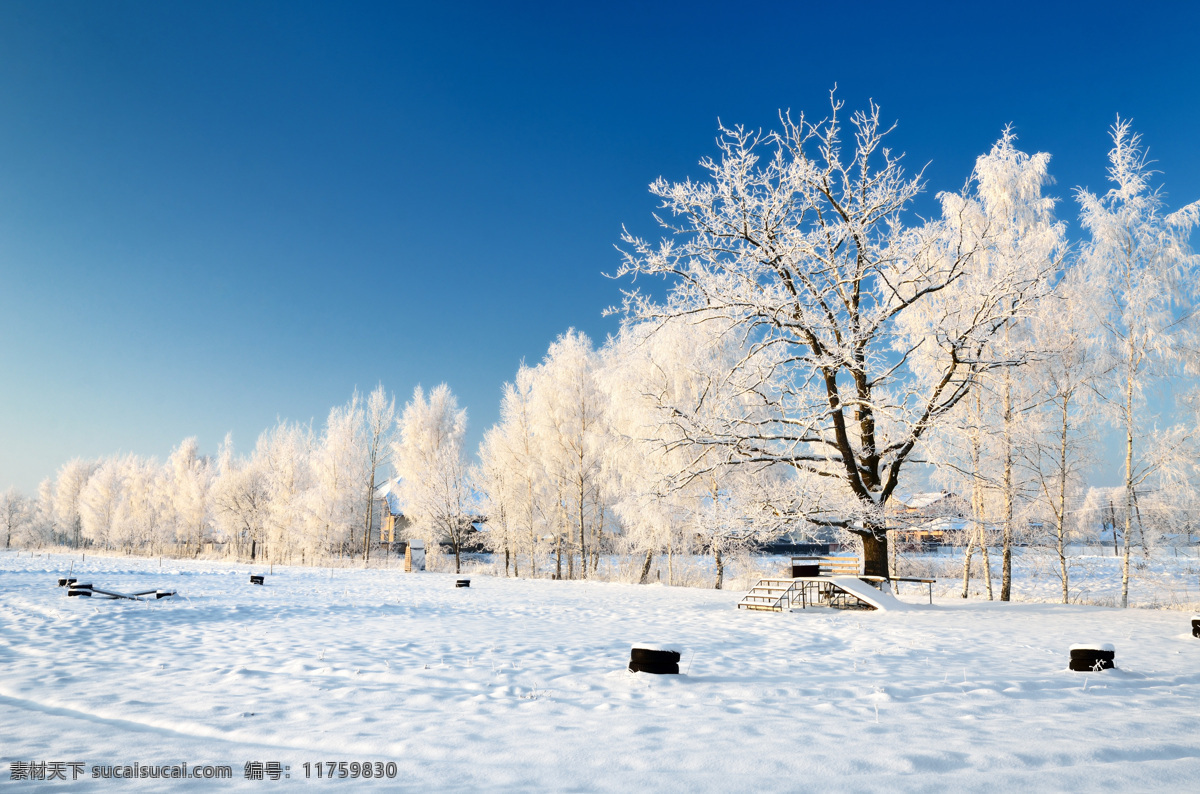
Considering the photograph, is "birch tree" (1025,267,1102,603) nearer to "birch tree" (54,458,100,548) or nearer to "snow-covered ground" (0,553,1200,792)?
"snow-covered ground" (0,553,1200,792)

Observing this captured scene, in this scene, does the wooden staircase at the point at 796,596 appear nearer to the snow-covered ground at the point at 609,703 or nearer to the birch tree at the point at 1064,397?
the snow-covered ground at the point at 609,703

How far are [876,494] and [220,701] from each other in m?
12.3

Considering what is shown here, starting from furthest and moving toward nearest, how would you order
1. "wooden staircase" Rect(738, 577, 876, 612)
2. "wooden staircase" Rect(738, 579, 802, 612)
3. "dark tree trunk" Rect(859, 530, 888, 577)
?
"dark tree trunk" Rect(859, 530, 888, 577), "wooden staircase" Rect(738, 577, 876, 612), "wooden staircase" Rect(738, 579, 802, 612)

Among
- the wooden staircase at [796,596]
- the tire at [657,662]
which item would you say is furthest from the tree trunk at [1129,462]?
the tire at [657,662]

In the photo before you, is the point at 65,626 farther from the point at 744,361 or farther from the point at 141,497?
the point at 141,497

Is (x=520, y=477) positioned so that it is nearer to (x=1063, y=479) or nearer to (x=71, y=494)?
(x=1063, y=479)

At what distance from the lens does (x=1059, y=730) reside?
4.73 m

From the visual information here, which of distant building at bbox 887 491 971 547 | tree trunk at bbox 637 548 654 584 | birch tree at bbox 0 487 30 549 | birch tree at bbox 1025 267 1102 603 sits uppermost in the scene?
birch tree at bbox 1025 267 1102 603

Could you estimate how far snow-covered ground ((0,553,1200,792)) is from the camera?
13.0 ft

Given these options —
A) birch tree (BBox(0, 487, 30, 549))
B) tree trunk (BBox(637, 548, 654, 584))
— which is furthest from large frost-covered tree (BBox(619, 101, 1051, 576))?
birch tree (BBox(0, 487, 30, 549))

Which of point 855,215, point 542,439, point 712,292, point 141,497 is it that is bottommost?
point 141,497

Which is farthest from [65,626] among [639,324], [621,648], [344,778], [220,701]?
[639,324]

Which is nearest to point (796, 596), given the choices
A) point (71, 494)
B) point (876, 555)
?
point (876, 555)

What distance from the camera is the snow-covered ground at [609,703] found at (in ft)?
13.0
